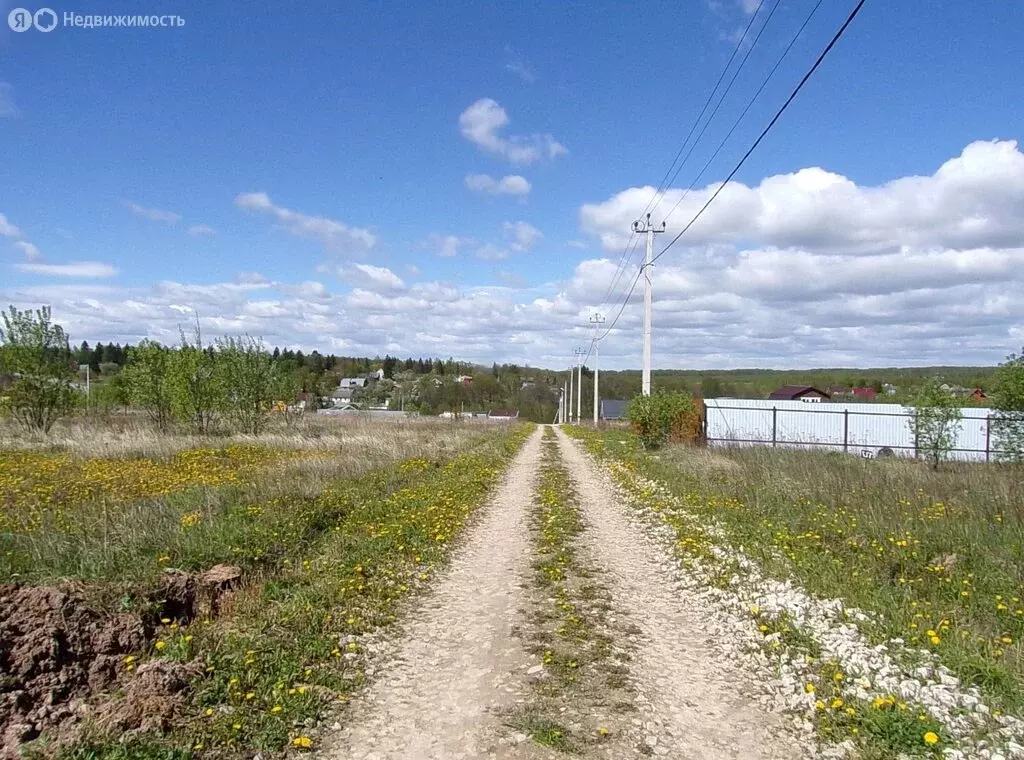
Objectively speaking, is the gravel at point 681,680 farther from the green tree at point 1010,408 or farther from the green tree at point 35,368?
the green tree at point 35,368

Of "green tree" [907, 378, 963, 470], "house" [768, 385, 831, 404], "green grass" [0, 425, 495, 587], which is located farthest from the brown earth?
"house" [768, 385, 831, 404]

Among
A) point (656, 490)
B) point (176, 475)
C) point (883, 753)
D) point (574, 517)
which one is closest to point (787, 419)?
point (656, 490)

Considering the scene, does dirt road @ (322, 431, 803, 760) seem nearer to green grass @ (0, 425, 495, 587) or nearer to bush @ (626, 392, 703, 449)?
green grass @ (0, 425, 495, 587)

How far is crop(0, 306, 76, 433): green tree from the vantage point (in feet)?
77.1

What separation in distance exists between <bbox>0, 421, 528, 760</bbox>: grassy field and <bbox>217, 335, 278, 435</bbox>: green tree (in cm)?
1511

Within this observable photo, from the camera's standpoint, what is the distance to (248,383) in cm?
2953

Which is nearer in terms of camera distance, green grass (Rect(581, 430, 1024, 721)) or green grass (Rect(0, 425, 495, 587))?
green grass (Rect(581, 430, 1024, 721))

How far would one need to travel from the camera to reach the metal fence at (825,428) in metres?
27.1

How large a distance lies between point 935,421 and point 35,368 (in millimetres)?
28860

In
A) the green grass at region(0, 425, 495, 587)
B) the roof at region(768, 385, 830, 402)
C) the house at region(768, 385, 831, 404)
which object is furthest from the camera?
the roof at region(768, 385, 830, 402)

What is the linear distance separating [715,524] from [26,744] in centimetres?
829

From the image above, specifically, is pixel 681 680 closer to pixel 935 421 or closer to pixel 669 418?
pixel 935 421

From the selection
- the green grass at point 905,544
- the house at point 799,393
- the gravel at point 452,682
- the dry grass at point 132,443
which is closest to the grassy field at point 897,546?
the green grass at point 905,544

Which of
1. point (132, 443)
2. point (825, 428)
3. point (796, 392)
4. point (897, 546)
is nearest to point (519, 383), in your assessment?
point (796, 392)
